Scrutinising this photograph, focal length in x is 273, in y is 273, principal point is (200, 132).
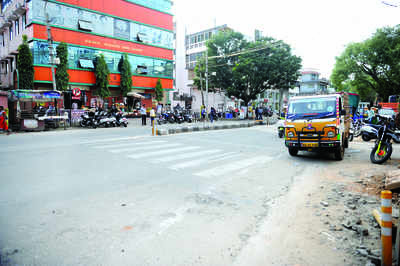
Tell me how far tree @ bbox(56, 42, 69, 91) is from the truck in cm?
2307

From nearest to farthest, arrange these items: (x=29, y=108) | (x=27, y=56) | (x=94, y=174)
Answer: (x=94, y=174), (x=29, y=108), (x=27, y=56)

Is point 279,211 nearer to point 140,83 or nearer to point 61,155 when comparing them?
point 61,155

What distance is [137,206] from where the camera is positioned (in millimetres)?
4500

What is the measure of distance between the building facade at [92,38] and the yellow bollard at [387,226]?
2650 cm

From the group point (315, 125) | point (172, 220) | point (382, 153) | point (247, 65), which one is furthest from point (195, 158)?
point (247, 65)

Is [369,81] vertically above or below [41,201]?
above

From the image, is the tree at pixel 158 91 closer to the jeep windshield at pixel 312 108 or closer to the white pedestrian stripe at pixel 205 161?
the white pedestrian stripe at pixel 205 161

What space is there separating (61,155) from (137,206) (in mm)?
5563

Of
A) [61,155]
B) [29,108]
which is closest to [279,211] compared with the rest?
[61,155]

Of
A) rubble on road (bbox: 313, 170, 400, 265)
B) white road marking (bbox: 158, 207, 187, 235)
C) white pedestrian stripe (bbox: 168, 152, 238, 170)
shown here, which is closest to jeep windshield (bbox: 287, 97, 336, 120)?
white pedestrian stripe (bbox: 168, 152, 238, 170)

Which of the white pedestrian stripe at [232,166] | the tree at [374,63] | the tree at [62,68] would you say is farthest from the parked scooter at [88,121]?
the tree at [374,63]

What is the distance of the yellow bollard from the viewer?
2.66m

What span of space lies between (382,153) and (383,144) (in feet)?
0.93

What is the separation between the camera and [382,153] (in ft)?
27.1
